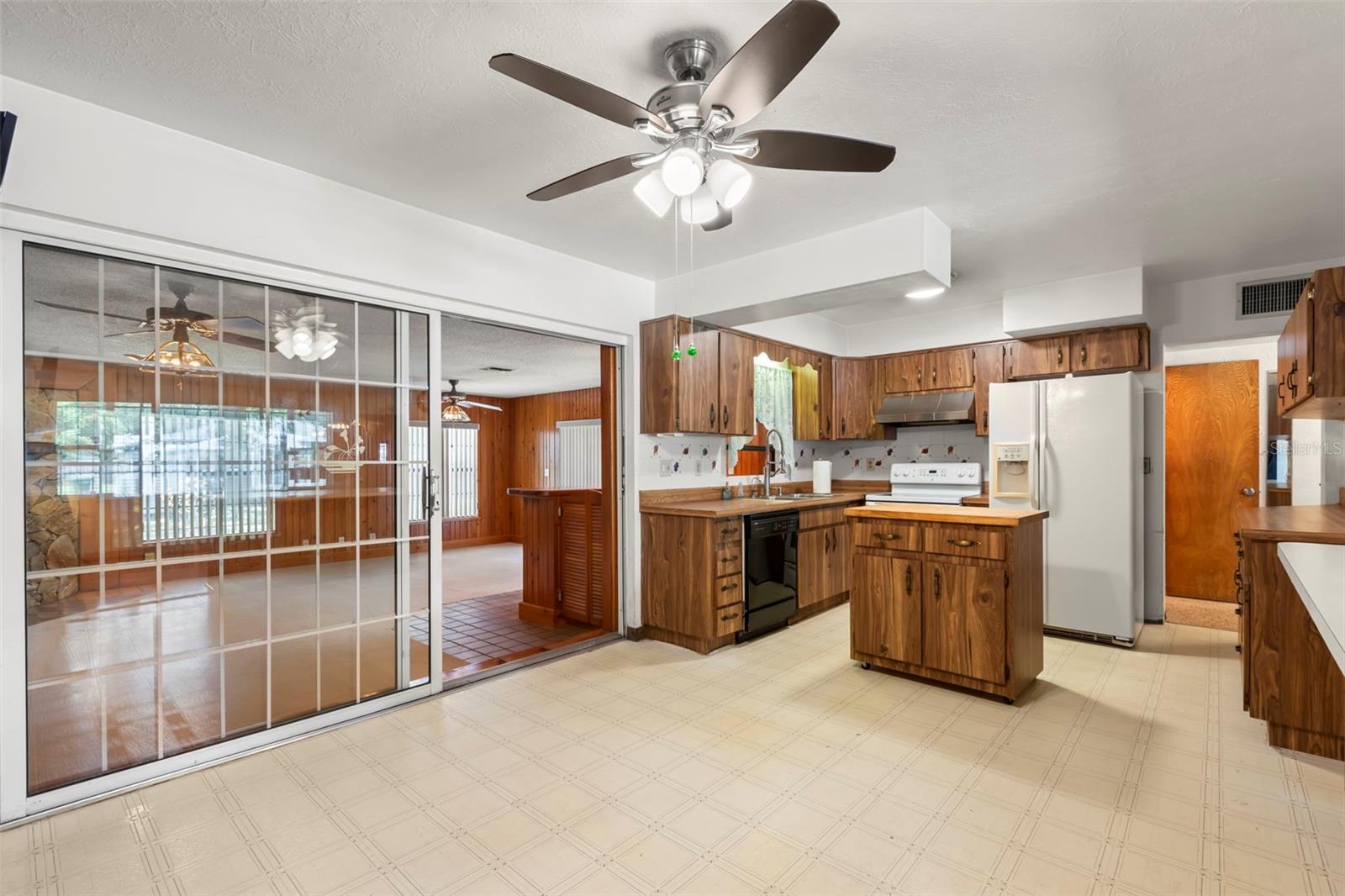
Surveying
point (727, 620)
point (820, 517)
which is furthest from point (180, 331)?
point (820, 517)

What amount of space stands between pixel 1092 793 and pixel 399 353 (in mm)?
Answer: 3547

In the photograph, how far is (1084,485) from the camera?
4320 mm

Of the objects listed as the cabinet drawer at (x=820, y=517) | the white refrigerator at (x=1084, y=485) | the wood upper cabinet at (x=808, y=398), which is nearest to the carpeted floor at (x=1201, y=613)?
the white refrigerator at (x=1084, y=485)

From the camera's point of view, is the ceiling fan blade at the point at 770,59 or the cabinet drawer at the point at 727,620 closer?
the ceiling fan blade at the point at 770,59

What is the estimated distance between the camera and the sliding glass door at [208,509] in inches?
89.7

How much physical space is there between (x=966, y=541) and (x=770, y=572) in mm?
1483

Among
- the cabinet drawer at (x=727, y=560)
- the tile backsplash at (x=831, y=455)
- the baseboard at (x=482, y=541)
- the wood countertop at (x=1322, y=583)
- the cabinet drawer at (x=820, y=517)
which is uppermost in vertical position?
the tile backsplash at (x=831, y=455)

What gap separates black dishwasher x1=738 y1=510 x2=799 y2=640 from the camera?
13.9ft

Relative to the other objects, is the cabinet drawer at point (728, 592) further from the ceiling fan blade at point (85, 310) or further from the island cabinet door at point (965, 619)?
the ceiling fan blade at point (85, 310)

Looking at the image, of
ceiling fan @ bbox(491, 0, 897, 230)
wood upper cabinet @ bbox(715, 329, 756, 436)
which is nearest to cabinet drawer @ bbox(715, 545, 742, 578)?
wood upper cabinet @ bbox(715, 329, 756, 436)

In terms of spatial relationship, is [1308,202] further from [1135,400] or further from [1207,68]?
[1207,68]

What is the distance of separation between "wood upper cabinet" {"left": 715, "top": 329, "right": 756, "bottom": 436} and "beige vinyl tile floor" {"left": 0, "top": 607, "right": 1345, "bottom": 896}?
2.12 metres

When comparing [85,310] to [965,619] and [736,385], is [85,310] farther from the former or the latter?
[965,619]

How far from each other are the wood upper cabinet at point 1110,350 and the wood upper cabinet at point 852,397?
1740 millimetres
